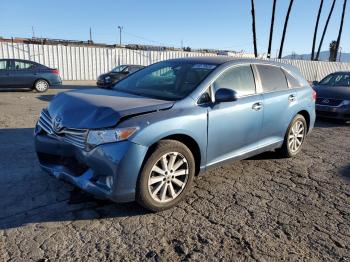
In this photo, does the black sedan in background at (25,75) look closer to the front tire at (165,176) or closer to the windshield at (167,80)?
the windshield at (167,80)

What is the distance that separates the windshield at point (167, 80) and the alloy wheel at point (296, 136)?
2.13 metres

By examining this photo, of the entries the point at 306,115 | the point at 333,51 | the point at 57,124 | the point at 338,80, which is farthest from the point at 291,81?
the point at 333,51

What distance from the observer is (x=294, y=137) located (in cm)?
584

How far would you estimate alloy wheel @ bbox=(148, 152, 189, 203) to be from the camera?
3.62 metres

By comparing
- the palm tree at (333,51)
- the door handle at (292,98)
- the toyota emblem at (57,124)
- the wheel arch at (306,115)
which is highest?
the palm tree at (333,51)

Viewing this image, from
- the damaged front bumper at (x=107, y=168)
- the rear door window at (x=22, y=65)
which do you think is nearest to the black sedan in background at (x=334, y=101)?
the damaged front bumper at (x=107, y=168)

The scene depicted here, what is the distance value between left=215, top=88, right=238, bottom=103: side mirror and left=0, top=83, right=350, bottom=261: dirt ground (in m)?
1.17

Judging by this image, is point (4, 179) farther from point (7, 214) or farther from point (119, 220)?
point (119, 220)

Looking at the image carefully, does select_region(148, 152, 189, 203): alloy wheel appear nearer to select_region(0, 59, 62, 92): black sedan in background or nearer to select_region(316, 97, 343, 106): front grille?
select_region(316, 97, 343, 106): front grille

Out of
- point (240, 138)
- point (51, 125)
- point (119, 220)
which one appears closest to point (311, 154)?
point (240, 138)

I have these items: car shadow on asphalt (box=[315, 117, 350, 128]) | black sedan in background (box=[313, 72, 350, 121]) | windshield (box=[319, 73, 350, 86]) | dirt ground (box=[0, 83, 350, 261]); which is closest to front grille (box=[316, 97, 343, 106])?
black sedan in background (box=[313, 72, 350, 121])

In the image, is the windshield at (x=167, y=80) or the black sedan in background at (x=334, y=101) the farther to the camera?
the black sedan in background at (x=334, y=101)

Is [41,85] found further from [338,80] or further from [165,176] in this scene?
[165,176]

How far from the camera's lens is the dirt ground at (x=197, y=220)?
9.94 feet
